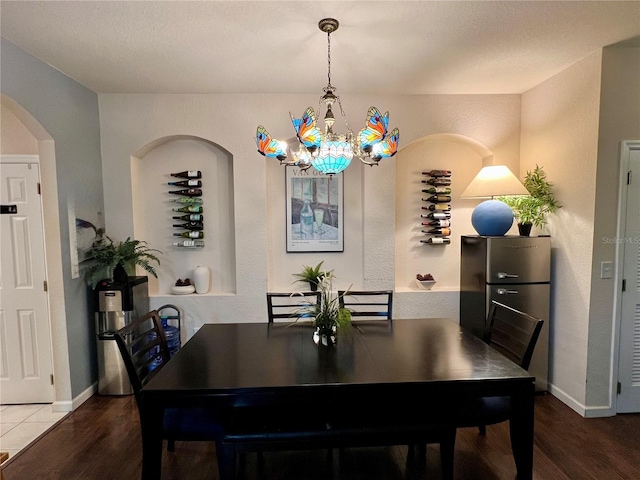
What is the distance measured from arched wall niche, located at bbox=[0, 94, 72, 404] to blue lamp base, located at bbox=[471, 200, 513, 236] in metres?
3.58

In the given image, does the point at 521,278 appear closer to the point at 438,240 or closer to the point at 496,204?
the point at 496,204

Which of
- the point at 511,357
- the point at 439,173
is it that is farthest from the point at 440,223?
the point at 511,357

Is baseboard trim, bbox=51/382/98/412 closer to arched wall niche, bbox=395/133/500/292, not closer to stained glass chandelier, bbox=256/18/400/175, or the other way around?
stained glass chandelier, bbox=256/18/400/175

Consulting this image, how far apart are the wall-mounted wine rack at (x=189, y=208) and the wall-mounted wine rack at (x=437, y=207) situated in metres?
2.41

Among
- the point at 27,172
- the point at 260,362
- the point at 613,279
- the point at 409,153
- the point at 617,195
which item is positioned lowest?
the point at 260,362

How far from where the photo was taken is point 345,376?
1.73 metres

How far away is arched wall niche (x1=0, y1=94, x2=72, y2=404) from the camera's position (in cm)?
282

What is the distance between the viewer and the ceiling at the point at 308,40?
83.0 inches

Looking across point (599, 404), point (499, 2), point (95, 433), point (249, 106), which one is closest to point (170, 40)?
point (249, 106)

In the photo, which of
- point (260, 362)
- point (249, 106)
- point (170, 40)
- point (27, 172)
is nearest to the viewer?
point (260, 362)

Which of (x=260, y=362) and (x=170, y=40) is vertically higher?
(x=170, y=40)

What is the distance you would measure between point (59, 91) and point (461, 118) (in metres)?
3.67

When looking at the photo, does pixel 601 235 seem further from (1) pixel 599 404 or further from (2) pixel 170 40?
(2) pixel 170 40

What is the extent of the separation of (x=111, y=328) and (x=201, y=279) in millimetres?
897
